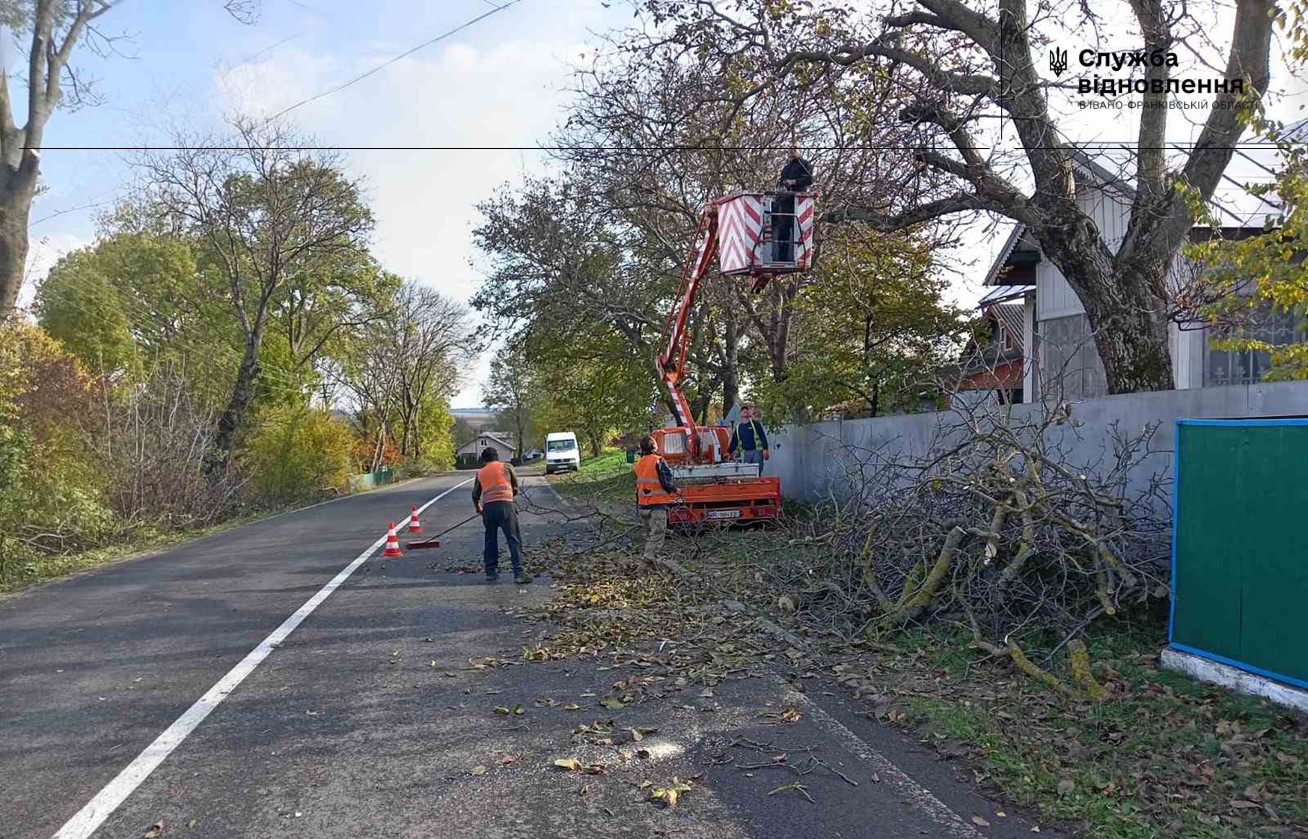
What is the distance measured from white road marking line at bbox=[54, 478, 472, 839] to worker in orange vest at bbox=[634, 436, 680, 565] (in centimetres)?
461

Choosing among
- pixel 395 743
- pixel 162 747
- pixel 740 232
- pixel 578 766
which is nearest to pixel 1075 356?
pixel 740 232

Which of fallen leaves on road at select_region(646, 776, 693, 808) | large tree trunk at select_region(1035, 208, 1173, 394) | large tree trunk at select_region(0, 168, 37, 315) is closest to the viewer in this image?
fallen leaves on road at select_region(646, 776, 693, 808)

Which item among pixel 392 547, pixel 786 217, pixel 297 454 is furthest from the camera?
pixel 297 454

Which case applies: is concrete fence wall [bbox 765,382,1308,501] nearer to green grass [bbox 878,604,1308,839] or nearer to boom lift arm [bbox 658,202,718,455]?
green grass [bbox 878,604,1308,839]

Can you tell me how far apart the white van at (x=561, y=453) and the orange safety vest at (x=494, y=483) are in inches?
1785

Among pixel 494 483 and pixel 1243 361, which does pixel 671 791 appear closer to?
pixel 494 483

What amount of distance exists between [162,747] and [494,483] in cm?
601

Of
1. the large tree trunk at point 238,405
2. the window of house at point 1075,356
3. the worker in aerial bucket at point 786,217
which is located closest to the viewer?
the worker in aerial bucket at point 786,217

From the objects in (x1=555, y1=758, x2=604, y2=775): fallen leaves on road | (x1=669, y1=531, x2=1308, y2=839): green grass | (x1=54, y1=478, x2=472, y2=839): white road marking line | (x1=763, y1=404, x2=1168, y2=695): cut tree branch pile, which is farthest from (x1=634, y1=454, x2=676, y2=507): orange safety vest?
(x1=555, y1=758, x2=604, y2=775): fallen leaves on road

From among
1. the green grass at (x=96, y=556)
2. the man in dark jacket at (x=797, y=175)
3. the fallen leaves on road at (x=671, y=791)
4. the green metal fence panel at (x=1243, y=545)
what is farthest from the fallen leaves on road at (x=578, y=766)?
the green grass at (x=96, y=556)

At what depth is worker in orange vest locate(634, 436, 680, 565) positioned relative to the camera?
474 inches

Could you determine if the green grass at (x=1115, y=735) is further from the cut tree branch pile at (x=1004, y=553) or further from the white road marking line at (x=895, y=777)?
the white road marking line at (x=895, y=777)

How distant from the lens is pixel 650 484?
12.2m

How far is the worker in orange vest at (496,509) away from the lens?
11.0 metres
